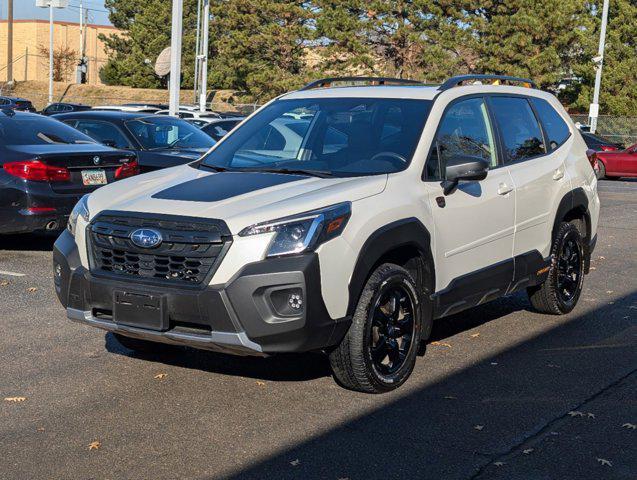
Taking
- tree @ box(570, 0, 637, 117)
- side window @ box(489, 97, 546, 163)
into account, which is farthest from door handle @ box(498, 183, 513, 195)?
tree @ box(570, 0, 637, 117)

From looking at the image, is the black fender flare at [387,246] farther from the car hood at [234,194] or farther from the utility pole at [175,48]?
the utility pole at [175,48]

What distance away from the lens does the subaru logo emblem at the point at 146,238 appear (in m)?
5.71

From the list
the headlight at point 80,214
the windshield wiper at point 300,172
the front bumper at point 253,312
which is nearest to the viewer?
the front bumper at point 253,312

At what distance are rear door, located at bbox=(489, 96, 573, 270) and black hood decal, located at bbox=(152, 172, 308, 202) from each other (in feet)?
6.42

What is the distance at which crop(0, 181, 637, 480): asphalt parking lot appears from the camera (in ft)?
16.4

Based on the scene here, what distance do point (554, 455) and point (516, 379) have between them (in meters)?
1.46

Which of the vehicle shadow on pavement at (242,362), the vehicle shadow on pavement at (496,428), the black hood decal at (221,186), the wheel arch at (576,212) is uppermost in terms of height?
the black hood decal at (221,186)

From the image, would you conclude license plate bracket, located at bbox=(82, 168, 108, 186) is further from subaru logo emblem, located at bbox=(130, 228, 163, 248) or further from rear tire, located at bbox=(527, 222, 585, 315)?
subaru logo emblem, located at bbox=(130, 228, 163, 248)

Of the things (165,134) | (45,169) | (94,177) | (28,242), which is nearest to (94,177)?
(94,177)

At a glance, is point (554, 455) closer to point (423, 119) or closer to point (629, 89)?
point (423, 119)

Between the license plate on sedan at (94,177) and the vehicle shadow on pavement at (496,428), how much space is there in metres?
5.22

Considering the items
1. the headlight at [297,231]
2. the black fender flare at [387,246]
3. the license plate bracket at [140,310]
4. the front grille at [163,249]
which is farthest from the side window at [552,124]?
the license plate bracket at [140,310]

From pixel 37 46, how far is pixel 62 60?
6.34m

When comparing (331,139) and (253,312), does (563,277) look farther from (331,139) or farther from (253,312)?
(253,312)
